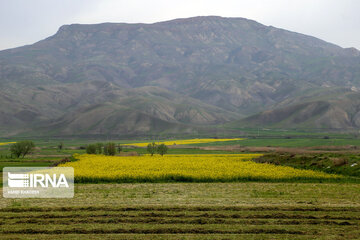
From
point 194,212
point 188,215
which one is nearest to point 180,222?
point 188,215

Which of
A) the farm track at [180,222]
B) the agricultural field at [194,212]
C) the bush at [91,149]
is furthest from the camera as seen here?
the bush at [91,149]

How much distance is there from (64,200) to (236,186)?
48.3 feet

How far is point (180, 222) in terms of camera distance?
1984 cm

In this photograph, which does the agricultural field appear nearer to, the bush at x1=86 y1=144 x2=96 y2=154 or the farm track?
the farm track

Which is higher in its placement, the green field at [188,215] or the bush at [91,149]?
the green field at [188,215]

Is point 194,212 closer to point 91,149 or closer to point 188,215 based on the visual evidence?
point 188,215

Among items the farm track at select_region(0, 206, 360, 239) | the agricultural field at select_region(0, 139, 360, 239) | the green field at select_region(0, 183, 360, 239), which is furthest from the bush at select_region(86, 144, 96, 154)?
the farm track at select_region(0, 206, 360, 239)

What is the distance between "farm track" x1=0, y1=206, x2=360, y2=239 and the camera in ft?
58.5

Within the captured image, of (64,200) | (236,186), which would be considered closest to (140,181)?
(236,186)

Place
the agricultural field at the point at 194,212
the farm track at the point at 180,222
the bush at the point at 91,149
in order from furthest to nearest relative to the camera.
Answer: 1. the bush at the point at 91,149
2. the agricultural field at the point at 194,212
3. the farm track at the point at 180,222

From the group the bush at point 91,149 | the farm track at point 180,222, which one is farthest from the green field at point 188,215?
the bush at point 91,149

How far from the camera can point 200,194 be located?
1137 inches

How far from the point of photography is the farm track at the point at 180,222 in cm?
1783

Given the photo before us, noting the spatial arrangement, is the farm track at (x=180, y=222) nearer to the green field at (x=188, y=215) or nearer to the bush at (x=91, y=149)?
the green field at (x=188, y=215)
